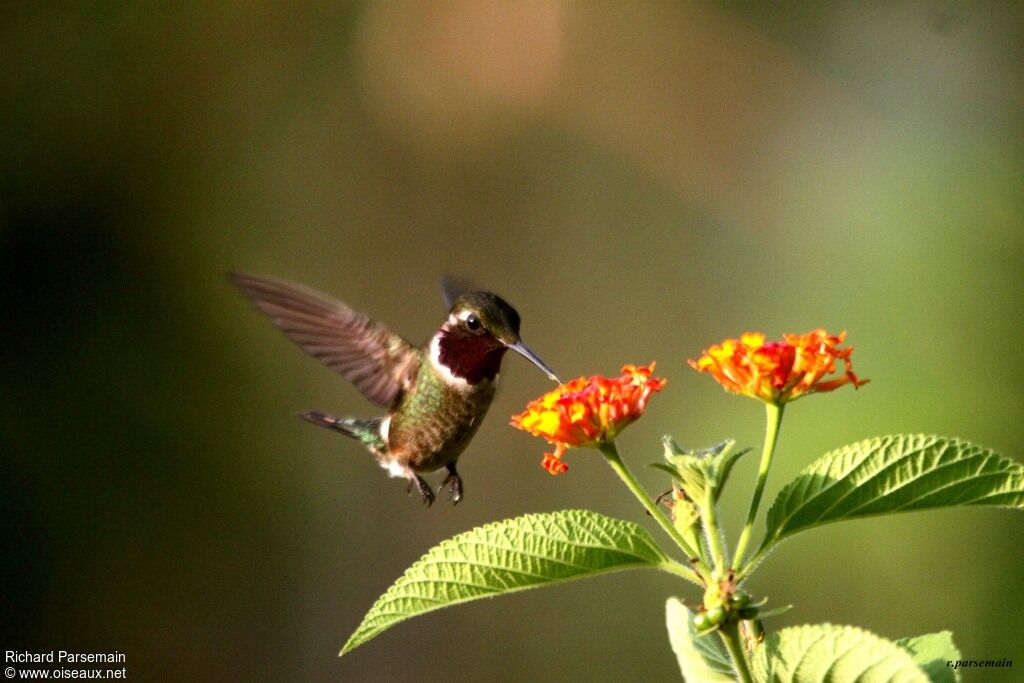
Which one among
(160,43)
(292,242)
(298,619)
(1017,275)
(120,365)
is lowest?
(298,619)

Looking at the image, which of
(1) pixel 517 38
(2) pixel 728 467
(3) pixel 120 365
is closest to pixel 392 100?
(1) pixel 517 38

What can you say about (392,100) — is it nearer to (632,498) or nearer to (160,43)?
(160,43)

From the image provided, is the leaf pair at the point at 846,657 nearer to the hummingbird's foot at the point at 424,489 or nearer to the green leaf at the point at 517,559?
the green leaf at the point at 517,559

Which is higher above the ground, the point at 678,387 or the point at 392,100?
the point at 392,100

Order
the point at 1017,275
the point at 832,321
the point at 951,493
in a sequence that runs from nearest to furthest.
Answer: the point at 951,493
the point at 1017,275
the point at 832,321

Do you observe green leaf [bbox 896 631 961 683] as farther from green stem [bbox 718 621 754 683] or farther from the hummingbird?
the hummingbird

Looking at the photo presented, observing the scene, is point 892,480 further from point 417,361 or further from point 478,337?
point 417,361
